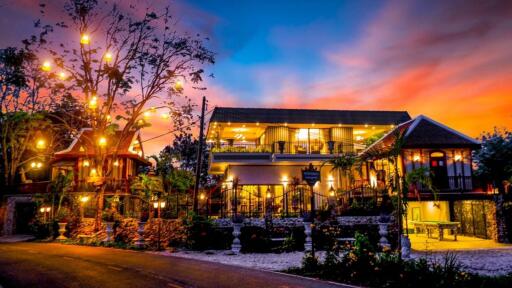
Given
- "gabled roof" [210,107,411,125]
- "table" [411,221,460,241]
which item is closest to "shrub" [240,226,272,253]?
"table" [411,221,460,241]

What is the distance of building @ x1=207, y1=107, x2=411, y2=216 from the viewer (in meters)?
25.6

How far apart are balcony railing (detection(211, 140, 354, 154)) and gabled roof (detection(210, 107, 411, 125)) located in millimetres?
1794

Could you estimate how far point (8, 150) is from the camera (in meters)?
34.5

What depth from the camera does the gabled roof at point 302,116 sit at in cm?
2709

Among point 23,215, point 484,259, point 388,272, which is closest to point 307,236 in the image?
point 484,259

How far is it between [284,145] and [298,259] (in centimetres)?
1477

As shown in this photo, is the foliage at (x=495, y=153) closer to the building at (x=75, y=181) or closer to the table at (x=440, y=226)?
the table at (x=440, y=226)

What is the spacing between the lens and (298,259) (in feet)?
43.2

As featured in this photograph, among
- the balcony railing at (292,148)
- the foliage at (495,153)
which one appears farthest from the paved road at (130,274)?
the foliage at (495,153)

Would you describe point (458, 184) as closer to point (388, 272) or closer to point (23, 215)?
point (388, 272)

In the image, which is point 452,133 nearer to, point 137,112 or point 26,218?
point 137,112

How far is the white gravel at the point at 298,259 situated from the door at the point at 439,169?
6740mm

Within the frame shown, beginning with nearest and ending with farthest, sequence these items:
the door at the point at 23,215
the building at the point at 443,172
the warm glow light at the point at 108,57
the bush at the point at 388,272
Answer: the bush at the point at 388,272 → the building at the point at 443,172 → the warm glow light at the point at 108,57 → the door at the point at 23,215

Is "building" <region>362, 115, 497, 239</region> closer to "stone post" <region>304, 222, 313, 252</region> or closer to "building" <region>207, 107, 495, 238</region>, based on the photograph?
"building" <region>207, 107, 495, 238</region>
